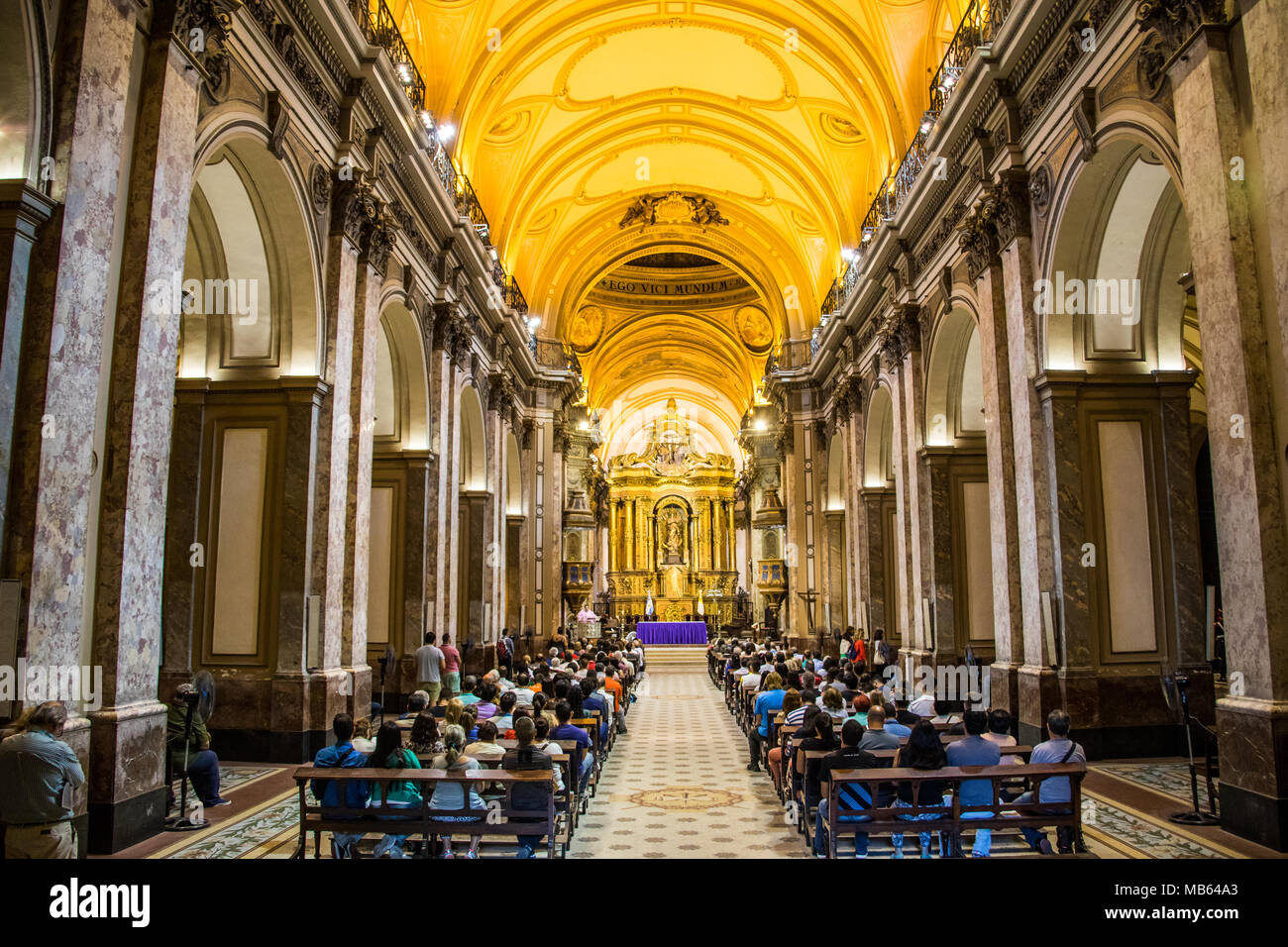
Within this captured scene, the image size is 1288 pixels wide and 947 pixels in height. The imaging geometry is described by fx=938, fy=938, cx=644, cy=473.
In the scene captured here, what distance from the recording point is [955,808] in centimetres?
499

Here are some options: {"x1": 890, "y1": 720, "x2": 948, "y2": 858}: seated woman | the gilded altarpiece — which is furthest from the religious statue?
{"x1": 890, "y1": 720, "x2": 948, "y2": 858}: seated woman

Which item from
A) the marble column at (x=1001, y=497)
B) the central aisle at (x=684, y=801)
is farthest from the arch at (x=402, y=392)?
the marble column at (x=1001, y=497)

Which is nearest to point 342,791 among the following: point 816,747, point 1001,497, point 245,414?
point 816,747

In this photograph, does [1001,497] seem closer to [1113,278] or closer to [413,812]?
[1113,278]

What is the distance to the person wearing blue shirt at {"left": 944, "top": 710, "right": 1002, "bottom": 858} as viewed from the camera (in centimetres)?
534

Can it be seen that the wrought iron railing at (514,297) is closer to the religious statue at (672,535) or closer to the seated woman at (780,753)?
the seated woman at (780,753)

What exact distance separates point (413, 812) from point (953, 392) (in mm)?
10552

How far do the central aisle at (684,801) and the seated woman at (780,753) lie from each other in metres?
0.18

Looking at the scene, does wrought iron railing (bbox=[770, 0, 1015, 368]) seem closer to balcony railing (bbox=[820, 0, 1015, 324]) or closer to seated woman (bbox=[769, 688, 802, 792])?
balcony railing (bbox=[820, 0, 1015, 324])

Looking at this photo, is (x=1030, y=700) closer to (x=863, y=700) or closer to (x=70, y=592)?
(x=863, y=700)

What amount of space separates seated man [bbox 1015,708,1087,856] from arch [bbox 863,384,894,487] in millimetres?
12246

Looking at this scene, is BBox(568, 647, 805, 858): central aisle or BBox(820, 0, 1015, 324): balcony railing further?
BBox(820, 0, 1015, 324): balcony railing

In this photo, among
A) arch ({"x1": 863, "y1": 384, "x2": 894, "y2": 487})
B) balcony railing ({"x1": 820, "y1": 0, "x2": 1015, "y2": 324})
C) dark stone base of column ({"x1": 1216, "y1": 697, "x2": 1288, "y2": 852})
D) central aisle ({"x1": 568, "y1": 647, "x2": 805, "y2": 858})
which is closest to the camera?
dark stone base of column ({"x1": 1216, "y1": 697, "x2": 1288, "y2": 852})

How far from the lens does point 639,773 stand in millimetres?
9141
